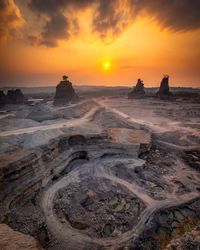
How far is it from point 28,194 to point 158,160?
57.0 ft

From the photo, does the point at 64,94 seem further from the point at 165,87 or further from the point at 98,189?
the point at 98,189

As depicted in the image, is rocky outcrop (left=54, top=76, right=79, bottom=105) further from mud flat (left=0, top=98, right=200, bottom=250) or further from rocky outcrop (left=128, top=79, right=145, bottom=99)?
mud flat (left=0, top=98, right=200, bottom=250)

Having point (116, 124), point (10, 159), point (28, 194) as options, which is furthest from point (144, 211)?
point (116, 124)

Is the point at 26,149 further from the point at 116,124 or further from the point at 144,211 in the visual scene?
the point at 116,124

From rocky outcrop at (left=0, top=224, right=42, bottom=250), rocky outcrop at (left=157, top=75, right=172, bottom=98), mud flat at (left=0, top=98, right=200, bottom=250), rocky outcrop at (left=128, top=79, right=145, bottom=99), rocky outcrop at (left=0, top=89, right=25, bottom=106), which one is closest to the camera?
rocky outcrop at (left=0, top=224, right=42, bottom=250)

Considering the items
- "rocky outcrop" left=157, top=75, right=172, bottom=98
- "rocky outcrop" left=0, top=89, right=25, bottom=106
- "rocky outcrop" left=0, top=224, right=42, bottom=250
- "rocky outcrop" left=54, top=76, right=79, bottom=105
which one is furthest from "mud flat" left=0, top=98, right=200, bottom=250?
"rocky outcrop" left=157, top=75, right=172, bottom=98

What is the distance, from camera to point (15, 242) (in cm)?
1059

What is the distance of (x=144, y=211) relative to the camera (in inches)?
628

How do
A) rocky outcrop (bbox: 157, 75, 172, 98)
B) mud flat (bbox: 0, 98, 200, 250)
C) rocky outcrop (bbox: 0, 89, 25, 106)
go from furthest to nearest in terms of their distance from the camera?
rocky outcrop (bbox: 157, 75, 172, 98) → rocky outcrop (bbox: 0, 89, 25, 106) → mud flat (bbox: 0, 98, 200, 250)

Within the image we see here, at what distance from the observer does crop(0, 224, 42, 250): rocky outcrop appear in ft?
33.6

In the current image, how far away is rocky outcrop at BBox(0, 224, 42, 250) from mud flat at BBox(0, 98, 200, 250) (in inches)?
106

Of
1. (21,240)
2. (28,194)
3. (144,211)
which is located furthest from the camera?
(28,194)

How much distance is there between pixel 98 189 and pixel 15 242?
9.51 meters

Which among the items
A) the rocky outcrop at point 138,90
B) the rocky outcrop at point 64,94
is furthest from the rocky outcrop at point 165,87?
the rocky outcrop at point 64,94
